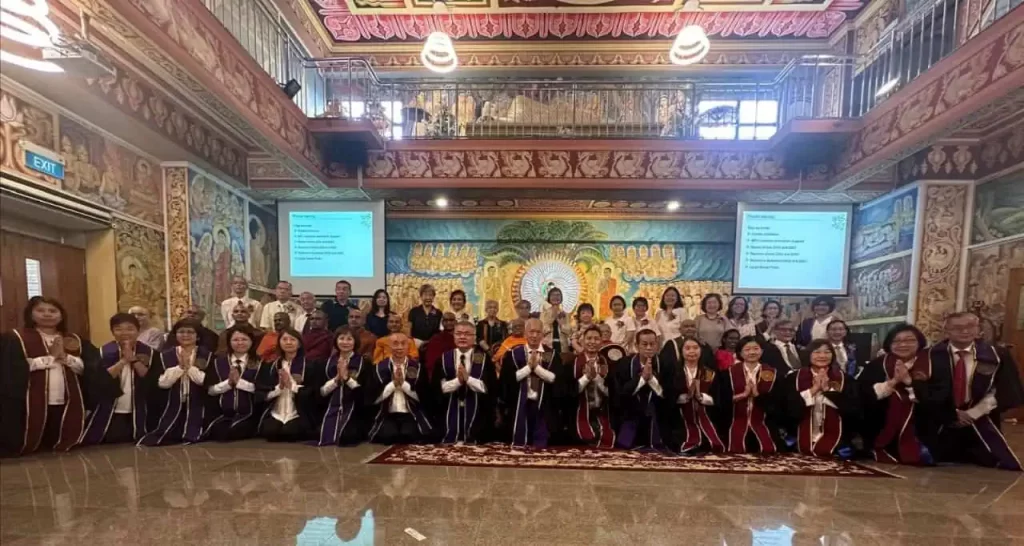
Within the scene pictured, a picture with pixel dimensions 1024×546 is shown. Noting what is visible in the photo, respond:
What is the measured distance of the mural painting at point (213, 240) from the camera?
591cm

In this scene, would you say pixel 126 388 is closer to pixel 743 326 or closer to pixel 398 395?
pixel 398 395

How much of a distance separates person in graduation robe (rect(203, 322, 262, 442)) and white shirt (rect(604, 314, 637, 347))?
13.6 ft

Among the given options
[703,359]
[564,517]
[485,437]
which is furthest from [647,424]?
[564,517]

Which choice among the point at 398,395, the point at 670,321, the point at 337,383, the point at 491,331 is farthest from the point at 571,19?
the point at 337,383

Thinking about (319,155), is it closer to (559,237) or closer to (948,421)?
(559,237)

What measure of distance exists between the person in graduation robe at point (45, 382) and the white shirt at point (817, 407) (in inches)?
203

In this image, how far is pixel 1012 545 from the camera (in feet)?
8.30

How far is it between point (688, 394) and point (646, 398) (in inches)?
15.5

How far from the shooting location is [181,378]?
4383 millimetres

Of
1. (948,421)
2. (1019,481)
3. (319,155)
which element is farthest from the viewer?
(319,155)

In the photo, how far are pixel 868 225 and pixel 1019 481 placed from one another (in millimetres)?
4593

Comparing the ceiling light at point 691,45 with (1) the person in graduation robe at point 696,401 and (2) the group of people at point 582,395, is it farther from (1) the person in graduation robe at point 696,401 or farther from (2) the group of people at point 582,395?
(1) the person in graduation robe at point 696,401

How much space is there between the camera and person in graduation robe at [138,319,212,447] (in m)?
4.28

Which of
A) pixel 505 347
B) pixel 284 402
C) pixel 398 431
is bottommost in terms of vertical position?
pixel 398 431
